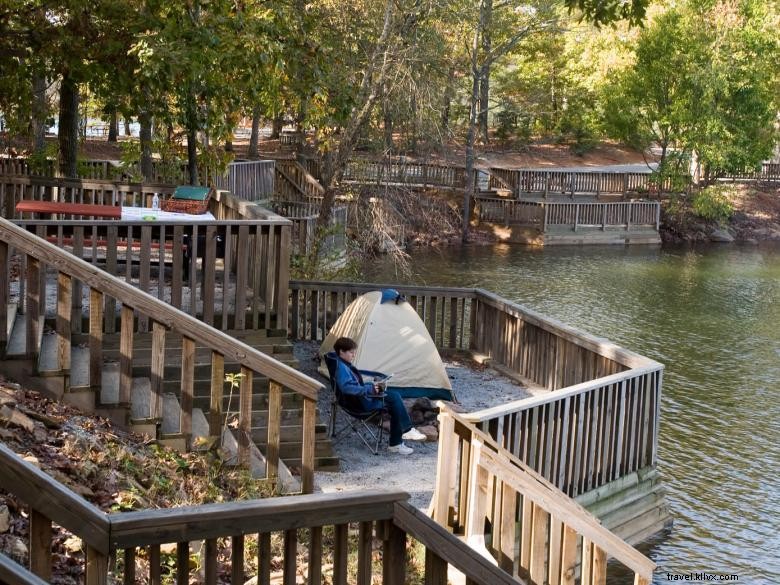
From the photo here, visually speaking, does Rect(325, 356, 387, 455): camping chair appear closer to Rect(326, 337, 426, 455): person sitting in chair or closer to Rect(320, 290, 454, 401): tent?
Rect(326, 337, 426, 455): person sitting in chair

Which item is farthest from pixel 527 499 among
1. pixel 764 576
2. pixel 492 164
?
pixel 492 164

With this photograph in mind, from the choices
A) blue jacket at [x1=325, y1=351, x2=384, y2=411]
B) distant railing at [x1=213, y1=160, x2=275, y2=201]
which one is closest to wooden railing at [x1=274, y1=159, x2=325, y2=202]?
distant railing at [x1=213, y1=160, x2=275, y2=201]

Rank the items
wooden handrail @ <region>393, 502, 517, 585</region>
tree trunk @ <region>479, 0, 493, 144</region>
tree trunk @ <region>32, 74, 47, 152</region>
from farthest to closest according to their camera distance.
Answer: tree trunk @ <region>479, 0, 493, 144</region>, tree trunk @ <region>32, 74, 47, 152</region>, wooden handrail @ <region>393, 502, 517, 585</region>

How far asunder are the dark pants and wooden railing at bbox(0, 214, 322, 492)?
101 inches

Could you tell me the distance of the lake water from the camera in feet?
36.6

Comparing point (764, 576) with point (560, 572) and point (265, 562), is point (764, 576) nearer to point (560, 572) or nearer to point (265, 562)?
point (560, 572)

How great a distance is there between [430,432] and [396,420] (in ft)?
2.36

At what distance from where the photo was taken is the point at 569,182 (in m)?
42.1

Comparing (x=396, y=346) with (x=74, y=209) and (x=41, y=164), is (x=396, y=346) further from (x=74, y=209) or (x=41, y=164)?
(x=41, y=164)

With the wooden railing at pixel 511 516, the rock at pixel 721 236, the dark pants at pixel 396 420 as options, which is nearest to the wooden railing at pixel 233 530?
the wooden railing at pixel 511 516

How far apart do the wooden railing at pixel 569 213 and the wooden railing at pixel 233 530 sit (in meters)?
35.4

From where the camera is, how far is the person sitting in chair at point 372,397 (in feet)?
30.8

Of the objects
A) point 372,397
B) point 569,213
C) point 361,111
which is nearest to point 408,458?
point 372,397

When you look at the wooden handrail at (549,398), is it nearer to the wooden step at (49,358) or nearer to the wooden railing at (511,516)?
the wooden railing at (511,516)
